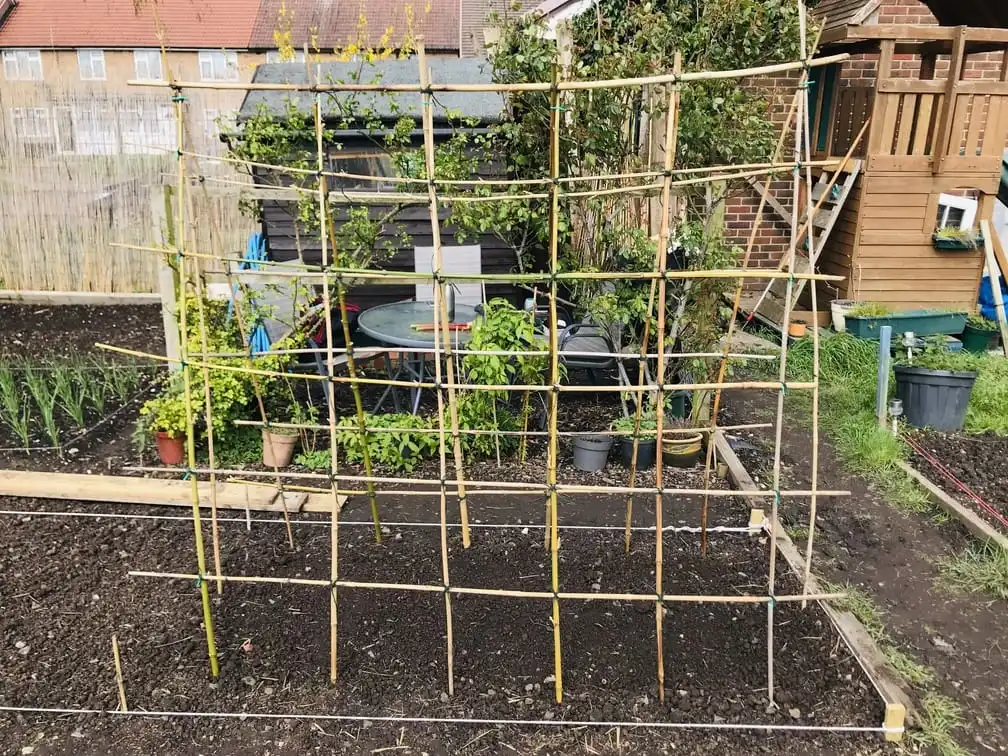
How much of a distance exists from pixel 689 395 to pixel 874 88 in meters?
3.41

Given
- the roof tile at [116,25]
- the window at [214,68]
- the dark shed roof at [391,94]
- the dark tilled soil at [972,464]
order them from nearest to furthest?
the dark tilled soil at [972,464] < the dark shed roof at [391,94] < the roof tile at [116,25] < the window at [214,68]

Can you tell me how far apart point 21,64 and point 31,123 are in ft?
68.1

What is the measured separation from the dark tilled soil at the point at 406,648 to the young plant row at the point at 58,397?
4.61 ft

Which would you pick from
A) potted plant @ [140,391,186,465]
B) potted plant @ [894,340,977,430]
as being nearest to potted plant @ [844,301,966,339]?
potted plant @ [894,340,977,430]

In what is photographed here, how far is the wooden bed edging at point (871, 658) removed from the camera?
2.70 meters

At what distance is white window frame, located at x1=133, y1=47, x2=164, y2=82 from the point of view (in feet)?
77.7

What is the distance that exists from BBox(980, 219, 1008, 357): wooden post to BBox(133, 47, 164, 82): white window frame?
23898 millimetres

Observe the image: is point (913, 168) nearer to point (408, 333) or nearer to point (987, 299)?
point (987, 299)

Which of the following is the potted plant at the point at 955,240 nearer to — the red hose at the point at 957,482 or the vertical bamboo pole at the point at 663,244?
the red hose at the point at 957,482

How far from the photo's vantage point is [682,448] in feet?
16.4

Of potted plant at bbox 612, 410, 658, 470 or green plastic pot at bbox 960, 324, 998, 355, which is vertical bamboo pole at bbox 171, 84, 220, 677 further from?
green plastic pot at bbox 960, 324, 998, 355

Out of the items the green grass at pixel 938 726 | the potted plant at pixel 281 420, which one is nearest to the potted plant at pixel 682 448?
the green grass at pixel 938 726

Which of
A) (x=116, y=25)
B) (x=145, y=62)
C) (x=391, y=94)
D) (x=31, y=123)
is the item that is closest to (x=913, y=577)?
(x=391, y=94)

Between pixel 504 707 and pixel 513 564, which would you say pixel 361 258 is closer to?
pixel 513 564
